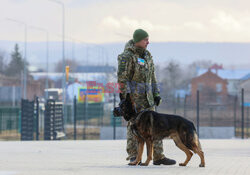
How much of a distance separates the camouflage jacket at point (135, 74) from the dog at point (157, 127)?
247mm

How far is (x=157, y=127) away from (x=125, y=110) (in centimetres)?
52

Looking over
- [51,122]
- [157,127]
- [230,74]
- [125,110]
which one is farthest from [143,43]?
[230,74]

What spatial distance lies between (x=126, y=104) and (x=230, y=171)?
5.67 feet

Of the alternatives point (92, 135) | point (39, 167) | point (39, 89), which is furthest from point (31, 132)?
point (39, 89)

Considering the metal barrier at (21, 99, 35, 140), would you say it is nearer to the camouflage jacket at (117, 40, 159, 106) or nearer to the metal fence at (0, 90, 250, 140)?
the metal fence at (0, 90, 250, 140)

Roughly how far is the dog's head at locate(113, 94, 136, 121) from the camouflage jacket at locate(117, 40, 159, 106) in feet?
0.39

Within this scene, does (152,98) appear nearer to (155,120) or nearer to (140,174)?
(155,120)

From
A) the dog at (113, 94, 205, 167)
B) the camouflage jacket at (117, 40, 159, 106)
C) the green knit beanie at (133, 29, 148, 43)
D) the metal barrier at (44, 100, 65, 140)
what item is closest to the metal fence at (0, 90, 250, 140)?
the metal barrier at (44, 100, 65, 140)

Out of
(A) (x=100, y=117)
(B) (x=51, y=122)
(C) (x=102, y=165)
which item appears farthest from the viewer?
(A) (x=100, y=117)

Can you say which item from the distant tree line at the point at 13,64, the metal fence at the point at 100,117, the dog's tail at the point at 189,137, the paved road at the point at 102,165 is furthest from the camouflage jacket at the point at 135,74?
the distant tree line at the point at 13,64

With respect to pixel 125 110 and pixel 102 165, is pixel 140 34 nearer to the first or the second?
pixel 125 110

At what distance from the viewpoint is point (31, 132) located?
86.1 ft

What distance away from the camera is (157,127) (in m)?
9.80

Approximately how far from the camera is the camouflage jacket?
999 centimetres
